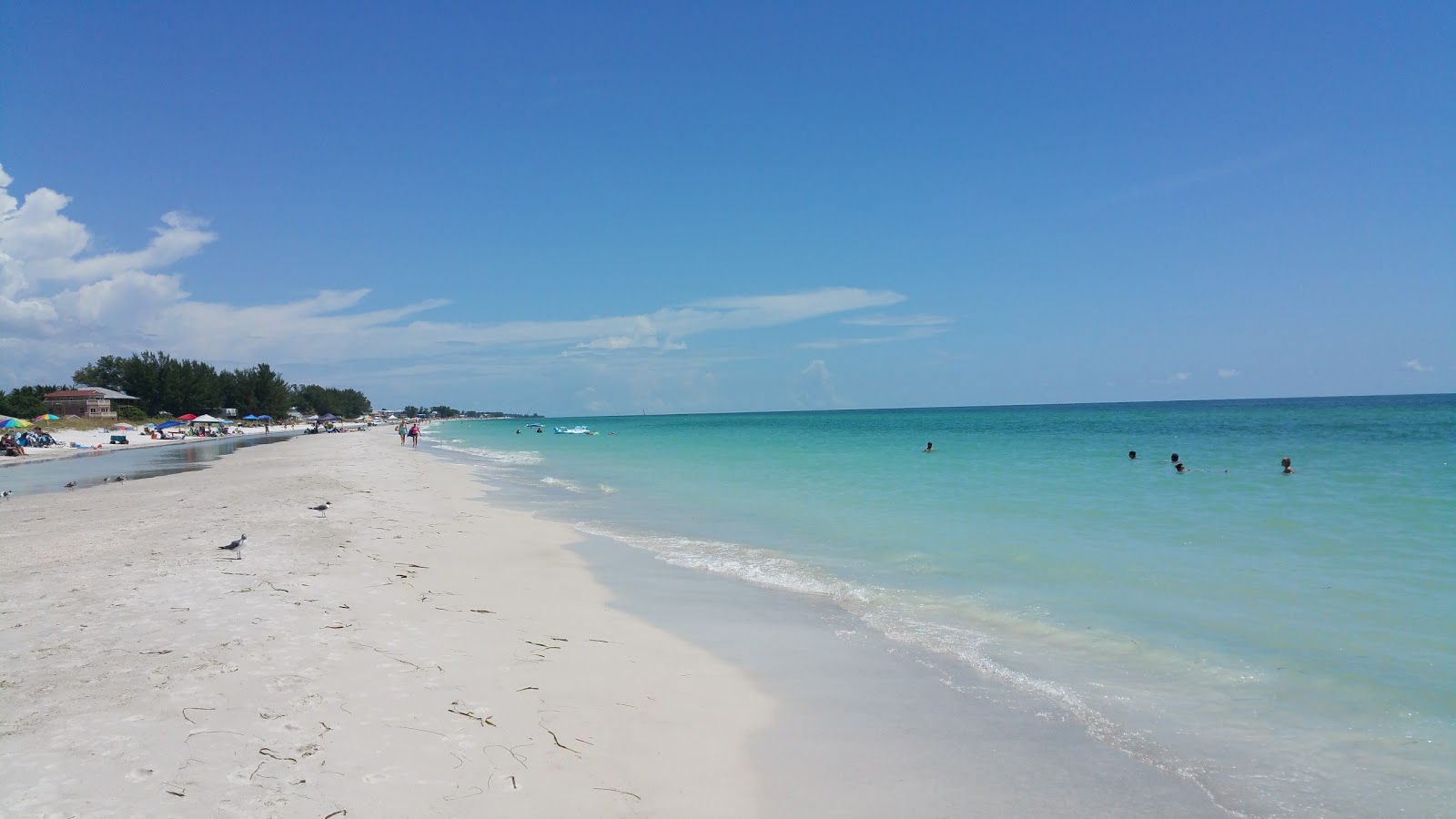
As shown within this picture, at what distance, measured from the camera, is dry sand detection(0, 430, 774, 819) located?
3670 millimetres

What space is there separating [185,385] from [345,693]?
338 feet

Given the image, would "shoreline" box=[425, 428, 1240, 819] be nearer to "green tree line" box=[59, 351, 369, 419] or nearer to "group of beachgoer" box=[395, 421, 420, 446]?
"group of beachgoer" box=[395, 421, 420, 446]

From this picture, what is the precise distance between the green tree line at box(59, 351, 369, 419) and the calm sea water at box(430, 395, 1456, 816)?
87171 mm

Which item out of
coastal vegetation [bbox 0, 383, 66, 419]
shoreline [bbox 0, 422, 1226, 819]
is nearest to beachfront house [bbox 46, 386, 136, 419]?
coastal vegetation [bbox 0, 383, 66, 419]

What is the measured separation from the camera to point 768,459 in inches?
1334

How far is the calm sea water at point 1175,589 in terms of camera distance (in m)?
4.93

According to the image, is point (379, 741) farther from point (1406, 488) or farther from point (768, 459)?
point (768, 459)

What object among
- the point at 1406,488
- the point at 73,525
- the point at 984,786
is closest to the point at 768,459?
the point at 1406,488

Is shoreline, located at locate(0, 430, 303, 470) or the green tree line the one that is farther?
the green tree line

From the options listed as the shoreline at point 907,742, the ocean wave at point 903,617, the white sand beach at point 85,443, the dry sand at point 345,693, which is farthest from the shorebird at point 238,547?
the white sand beach at point 85,443

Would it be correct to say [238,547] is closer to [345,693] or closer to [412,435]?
[345,693]

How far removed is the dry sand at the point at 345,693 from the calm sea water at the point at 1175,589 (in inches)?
110

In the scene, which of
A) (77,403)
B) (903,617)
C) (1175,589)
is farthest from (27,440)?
(1175,589)

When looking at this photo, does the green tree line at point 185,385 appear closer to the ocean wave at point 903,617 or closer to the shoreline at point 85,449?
Answer: the shoreline at point 85,449
